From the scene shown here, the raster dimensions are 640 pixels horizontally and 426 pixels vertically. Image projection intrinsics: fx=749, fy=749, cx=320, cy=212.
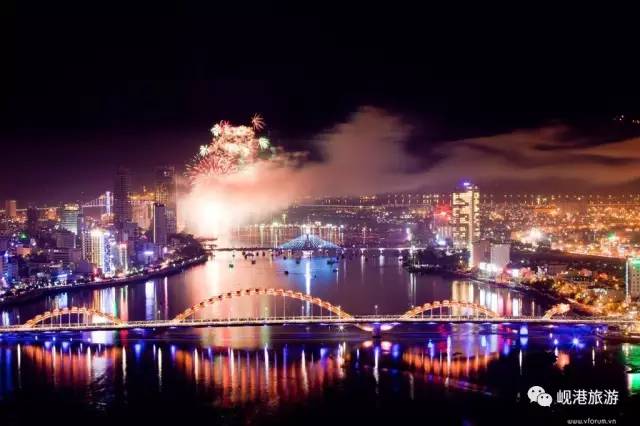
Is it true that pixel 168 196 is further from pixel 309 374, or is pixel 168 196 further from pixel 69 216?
pixel 309 374

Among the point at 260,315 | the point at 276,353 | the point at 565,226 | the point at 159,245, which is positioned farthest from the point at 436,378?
the point at 565,226

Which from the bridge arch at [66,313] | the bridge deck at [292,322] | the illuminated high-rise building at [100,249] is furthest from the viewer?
the illuminated high-rise building at [100,249]

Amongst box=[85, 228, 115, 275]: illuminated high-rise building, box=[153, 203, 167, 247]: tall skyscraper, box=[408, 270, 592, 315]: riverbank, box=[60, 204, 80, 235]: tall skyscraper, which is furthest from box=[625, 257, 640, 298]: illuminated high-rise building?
box=[60, 204, 80, 235]: tall skyscraper

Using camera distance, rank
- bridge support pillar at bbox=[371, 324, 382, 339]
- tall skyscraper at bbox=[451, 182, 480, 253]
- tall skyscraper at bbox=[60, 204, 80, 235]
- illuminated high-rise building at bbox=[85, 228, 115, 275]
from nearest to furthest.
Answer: bridge support pillar at bbox=[371, 324, 382, 339] < illuminated high-rise building at bbox=[85, 228, 115, 275] < tall skyscraper at bbox=[60, 204, 80, 235] < tall skyscraper at bbox=[451, 182, 480, 253]

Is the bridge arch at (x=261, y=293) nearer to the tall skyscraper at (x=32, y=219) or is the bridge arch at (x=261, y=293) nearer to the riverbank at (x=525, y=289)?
the riverbank at (x=525, y=289)

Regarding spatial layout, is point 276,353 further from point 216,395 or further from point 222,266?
point 222,266

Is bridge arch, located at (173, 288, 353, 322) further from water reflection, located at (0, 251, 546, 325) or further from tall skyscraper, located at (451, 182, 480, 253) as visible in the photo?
tall skyscraper, located at (451, 182, 480, 253)

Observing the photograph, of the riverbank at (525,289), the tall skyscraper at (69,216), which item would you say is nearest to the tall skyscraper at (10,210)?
the tall skyscraper at (69,216)
